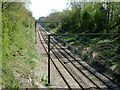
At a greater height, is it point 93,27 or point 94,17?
point 94,17

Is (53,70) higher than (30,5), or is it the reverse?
(30,5)

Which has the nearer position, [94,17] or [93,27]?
[94,17]

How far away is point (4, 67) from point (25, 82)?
4.42 ft

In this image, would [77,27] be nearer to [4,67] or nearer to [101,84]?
[101,84]

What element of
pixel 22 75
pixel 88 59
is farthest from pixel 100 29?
pixel 22 75

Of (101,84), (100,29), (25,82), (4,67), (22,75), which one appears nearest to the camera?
(4,67)

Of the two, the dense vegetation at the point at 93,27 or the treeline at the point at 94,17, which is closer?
the dense vegetation at the point at 93,27

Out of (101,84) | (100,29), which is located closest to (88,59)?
(101,84)

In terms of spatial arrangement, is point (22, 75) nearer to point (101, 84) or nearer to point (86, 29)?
point (101, 84)

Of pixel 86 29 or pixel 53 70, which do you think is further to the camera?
pixel 86 29

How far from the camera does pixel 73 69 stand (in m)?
11.2

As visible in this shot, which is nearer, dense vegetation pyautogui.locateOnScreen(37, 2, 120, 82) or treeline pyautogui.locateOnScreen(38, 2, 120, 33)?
dense vegetation pyautogui.locateOnScreen(37, 2, 120, 82)

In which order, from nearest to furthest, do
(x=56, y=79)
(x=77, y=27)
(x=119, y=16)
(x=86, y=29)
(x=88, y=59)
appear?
1. (x=56, y=79)
2. (x=88, y=59)
3. (x=119, y=16)
4. (x=86, y=29)
5. (x=77, y=27)

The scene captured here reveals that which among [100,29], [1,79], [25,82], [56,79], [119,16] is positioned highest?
[119,16]
